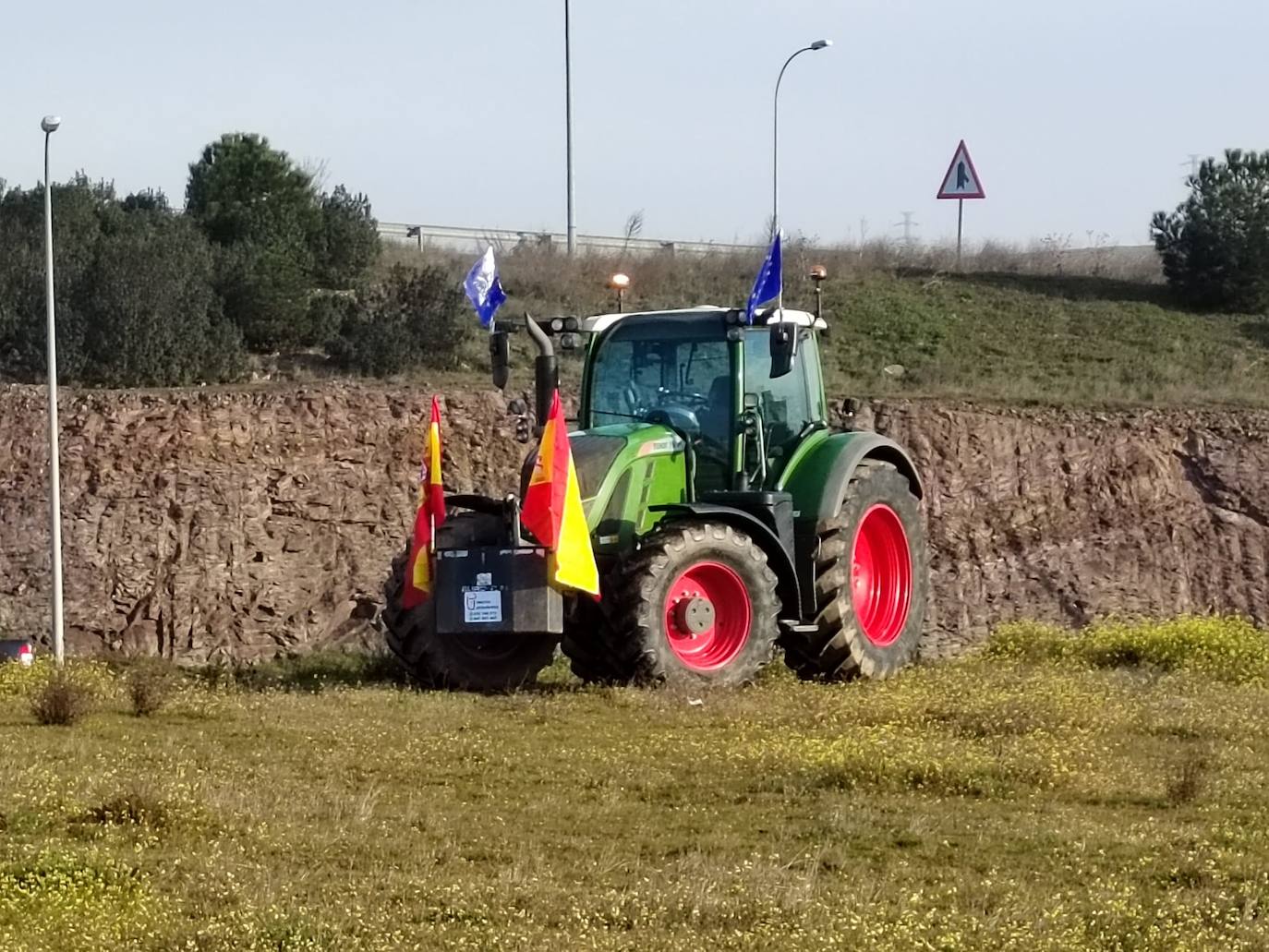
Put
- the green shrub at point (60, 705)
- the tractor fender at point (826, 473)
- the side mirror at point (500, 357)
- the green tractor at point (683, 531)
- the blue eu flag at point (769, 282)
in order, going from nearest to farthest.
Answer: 1. the green shrub at point (60, 705)
2. the green tractor at point (683, 531)
3. the side mirror at point (500, 357)
4. the blue eu flag at point (769, 282)
5. the tractor fender at point (826, 473)

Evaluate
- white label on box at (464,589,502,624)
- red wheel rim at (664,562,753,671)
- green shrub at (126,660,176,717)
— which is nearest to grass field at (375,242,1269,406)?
red wheel rim at (664,562,753,671)

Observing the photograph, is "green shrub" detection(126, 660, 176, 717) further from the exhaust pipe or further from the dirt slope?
the dirt slope

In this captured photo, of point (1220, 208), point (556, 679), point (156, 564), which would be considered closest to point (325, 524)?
point (156, 564)

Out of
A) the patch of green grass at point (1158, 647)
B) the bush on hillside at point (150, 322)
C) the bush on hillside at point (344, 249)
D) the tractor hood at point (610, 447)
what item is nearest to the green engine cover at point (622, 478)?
the tractor hood at point (610, 447)

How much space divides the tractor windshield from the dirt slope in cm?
649

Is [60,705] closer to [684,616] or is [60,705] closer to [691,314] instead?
[684,616]

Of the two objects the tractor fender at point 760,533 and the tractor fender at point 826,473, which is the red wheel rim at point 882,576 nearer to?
the tractor fender at point 826,473

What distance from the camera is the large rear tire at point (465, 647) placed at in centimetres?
1315

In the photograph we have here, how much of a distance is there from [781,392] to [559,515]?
2967 millimetres

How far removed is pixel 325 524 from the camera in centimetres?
2023

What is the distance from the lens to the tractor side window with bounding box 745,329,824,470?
14125 millimetres

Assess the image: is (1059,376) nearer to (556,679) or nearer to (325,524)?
(325,524)

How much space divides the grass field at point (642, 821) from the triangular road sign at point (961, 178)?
17.2 metres

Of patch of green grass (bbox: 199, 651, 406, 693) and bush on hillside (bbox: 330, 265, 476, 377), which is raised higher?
bush on hillside (bbox: 330, 265, 476, 377)
